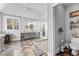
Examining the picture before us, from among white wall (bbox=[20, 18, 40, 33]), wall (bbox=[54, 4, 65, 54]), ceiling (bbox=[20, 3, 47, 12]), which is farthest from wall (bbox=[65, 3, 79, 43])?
white wall (bbox=[20, 18, 40, 33])

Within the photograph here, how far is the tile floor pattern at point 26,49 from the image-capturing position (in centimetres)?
144

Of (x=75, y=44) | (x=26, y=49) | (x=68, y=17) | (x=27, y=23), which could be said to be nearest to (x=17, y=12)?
(x=27, y=23)

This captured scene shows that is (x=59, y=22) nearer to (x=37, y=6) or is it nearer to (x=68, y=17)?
(x=68, y=17)

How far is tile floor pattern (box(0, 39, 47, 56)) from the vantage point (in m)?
1.44


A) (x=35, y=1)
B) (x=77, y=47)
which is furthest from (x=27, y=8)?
(x=77, y=47)

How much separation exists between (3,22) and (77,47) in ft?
3.67

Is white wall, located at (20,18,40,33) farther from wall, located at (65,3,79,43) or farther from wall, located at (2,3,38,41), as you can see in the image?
wall, located at (65,3,79,43)

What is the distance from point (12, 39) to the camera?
142cm

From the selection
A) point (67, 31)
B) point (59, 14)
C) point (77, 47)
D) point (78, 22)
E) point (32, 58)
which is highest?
point (59, 14)

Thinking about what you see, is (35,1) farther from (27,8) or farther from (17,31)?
(17,31)

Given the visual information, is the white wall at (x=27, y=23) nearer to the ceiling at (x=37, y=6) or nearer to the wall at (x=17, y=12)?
the wall at (x=17, y=12)

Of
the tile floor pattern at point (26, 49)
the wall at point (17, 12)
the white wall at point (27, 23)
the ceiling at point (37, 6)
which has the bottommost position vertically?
the tile floor pattern at point (26, 49)

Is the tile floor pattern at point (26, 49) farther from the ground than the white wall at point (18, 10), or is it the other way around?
the white wall at point (18, 10)

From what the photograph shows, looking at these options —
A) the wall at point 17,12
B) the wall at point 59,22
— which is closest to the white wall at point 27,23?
the wall at point 17,12
